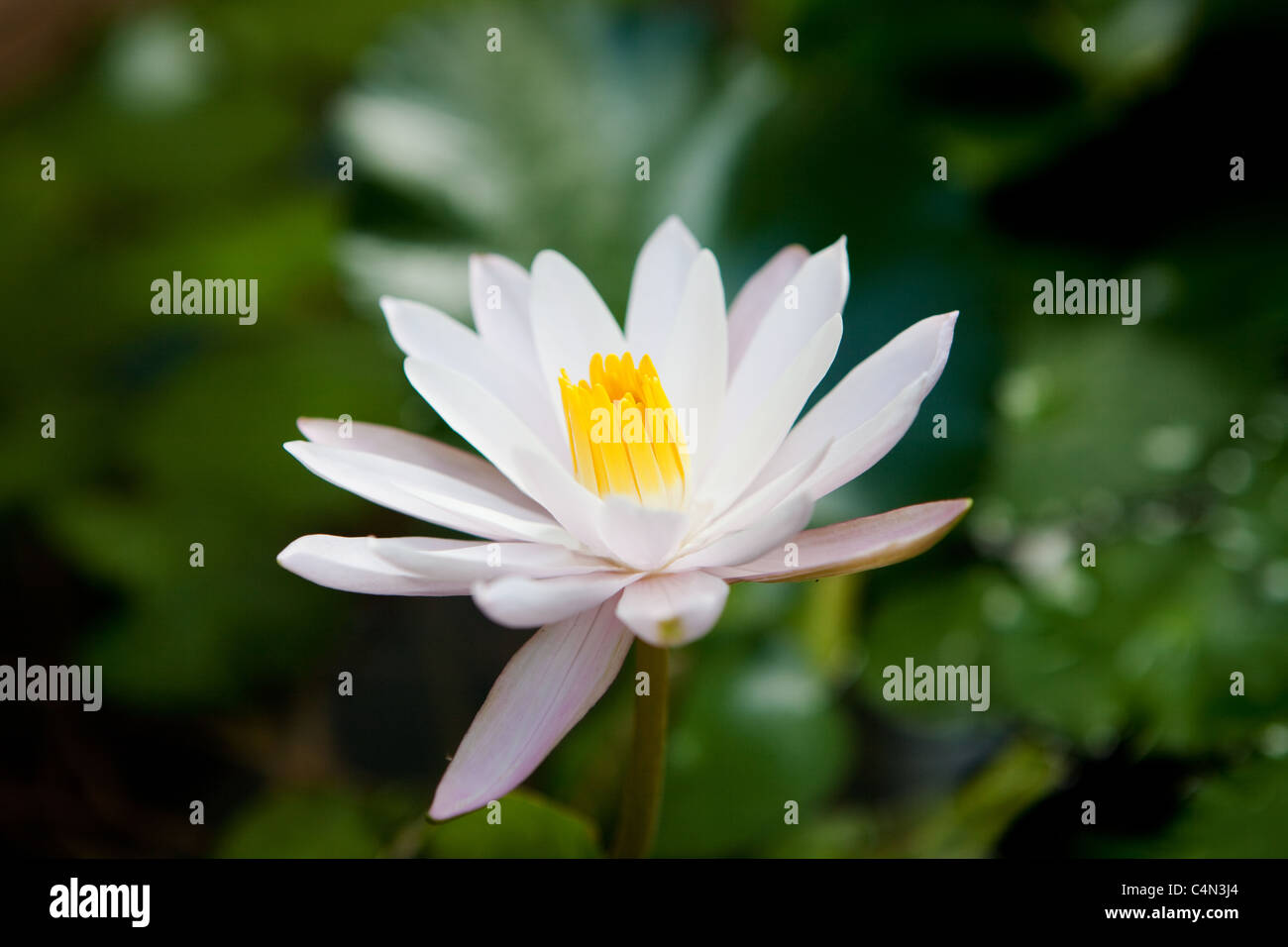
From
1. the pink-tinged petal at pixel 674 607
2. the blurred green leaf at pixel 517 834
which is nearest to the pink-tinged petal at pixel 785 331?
the pink-tinged petal at pixel 674 607

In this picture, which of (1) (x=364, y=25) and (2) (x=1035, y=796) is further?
(1) (x=364, y=25)

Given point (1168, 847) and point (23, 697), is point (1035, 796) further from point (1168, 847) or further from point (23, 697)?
point (23, 697)

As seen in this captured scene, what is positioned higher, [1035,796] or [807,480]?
[807,480]

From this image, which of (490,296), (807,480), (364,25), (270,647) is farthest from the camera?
(364,25)

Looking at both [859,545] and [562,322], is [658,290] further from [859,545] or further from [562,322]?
[859,545]

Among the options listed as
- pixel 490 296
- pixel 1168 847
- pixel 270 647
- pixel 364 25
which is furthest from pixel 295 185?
pixel 1168 847

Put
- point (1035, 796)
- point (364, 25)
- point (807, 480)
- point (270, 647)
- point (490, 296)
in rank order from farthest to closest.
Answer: point (364, 25), point (270, 647), point (1035, 796), point (490, 296), point (807, 480)
